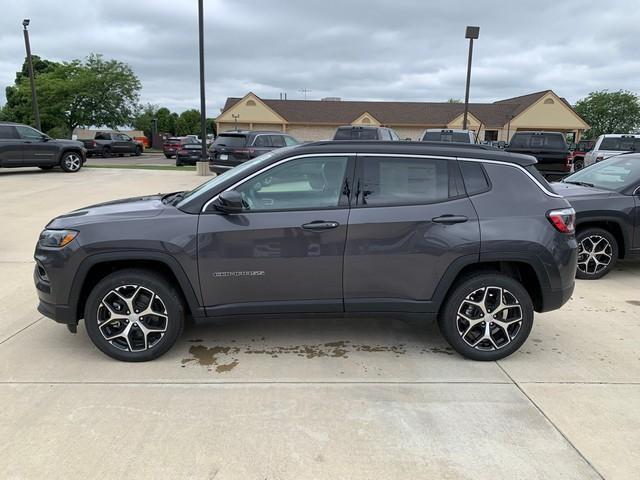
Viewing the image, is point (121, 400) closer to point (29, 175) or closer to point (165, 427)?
point (165, 427)

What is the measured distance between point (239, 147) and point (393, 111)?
37051 millimetres

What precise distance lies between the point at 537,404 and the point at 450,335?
31.9 inches

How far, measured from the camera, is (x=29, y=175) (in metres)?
16.8

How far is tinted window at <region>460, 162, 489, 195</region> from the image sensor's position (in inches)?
154

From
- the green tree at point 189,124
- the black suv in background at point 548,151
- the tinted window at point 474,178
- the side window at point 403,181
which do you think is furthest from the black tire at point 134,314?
the green tree at point 189,124

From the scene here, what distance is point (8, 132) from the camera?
16438 millimetres

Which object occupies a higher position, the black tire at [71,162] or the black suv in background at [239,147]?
the black suv in background at [239,147]

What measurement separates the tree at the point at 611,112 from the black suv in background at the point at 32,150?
196ft

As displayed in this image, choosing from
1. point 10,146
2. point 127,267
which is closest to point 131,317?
point 127,267

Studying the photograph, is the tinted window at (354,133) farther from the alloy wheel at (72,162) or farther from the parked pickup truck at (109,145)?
the parked pickup truck at (109,145)

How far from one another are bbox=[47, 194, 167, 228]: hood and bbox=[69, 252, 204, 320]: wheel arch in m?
0.32

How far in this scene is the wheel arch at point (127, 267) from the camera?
370 cm

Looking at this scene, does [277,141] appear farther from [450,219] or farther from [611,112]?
[611,112]

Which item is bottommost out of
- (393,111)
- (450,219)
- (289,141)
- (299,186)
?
(450,219)
